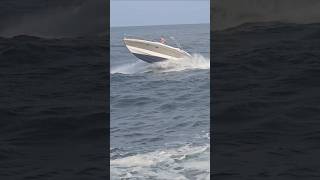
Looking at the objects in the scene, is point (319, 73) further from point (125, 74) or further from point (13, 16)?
point (125, 74)

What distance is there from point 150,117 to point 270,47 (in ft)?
18.4

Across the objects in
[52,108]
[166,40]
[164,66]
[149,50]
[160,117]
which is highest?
[166,40]

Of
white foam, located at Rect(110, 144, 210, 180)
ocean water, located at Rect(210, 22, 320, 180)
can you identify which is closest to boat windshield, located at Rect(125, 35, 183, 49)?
ocean water, located at Rect(210, 22, 320, 180)

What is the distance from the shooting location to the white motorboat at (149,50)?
94.4ft

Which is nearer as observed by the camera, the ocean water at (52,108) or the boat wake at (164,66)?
the ocean water at (52,108)

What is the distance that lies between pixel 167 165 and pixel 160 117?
6928mm

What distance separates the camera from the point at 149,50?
94.4 feet

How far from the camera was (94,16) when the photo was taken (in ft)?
54.7

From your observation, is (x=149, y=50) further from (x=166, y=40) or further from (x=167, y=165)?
(x=167, y=165)

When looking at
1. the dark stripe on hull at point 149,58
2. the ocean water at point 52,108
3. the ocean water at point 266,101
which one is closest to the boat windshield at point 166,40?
the dark stripe on hull at point 149,58

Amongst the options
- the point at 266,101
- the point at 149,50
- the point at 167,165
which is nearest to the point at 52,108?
the point at 167,165

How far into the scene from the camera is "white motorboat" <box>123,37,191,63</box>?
28781mm

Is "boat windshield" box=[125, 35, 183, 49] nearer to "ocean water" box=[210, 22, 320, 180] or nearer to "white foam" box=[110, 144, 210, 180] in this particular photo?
Answer: "ocean water" box=[210, 22, 320, 180]

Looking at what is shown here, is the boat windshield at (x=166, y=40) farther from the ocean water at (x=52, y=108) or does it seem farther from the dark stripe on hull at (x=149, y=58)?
the ocean water at (x=52, y=108)
